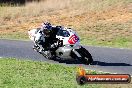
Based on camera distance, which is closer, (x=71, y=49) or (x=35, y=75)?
(x=35, y=75)

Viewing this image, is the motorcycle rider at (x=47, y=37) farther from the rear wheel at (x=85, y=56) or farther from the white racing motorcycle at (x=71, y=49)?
the rear wheel at (x=85, y=56)

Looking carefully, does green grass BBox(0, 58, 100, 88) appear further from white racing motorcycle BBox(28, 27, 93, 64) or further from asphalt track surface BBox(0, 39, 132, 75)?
asphalt track surface BBox(0, 39, 132, 75)

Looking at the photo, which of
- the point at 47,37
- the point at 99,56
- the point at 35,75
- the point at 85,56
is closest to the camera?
the point at 35,75

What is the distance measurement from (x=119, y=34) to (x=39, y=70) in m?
13.1

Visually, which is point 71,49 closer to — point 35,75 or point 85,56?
point 85,56

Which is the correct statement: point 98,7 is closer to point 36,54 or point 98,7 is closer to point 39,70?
point 36,54

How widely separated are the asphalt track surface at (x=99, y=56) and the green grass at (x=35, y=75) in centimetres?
139

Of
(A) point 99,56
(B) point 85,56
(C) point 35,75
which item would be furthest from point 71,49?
(C) point 35,75

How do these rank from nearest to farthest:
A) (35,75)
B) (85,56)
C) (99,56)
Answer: (35,75) → (85,56) → (99,56)

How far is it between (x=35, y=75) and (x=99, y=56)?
5915 millimetres

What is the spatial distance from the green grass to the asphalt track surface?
1.39m

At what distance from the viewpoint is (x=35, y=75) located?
1552cm

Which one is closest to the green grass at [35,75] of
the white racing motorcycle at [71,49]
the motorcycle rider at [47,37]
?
the white racing motorcycle at [71,49]

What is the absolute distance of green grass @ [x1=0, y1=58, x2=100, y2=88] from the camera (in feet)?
45.4
